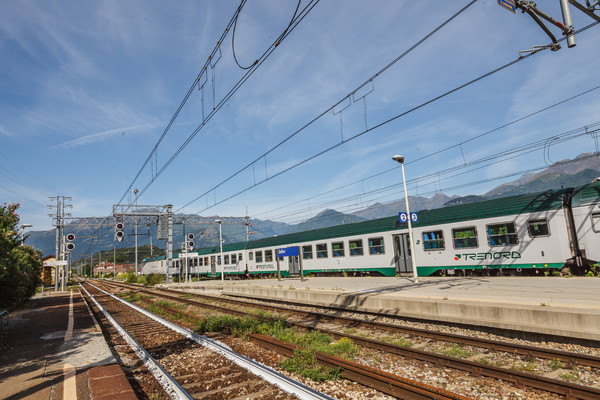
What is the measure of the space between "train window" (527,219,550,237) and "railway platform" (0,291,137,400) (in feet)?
52.4

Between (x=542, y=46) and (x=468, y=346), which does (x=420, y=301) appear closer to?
(x=468, y=346)

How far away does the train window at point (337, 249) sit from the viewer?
77.4 ft

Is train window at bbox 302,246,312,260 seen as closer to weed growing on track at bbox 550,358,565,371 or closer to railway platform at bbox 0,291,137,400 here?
railway platform at bbox 0,291,137,400

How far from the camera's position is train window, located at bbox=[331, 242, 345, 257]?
77.4 feet

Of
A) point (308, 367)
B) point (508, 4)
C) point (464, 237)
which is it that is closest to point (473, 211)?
point (464, 237)

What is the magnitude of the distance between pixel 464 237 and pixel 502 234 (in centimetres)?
174

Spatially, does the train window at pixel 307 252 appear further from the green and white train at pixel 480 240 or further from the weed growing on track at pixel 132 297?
the weed growing on track at pixel 132 297

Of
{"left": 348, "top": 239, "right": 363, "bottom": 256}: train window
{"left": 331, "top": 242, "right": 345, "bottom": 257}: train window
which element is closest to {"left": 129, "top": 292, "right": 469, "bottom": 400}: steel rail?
{"left": 348, "top": 239, "right": 363, "bottom": 256}: train window

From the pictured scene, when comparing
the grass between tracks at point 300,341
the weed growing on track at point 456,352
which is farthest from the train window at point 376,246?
the weed growing on track at point 456,352

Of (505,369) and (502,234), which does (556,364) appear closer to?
(505,369)

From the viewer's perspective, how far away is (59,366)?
6.93 metres

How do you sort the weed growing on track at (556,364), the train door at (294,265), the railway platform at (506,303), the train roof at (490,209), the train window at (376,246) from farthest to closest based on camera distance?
the train door at (294,265) → the train window at (376,246) → the train roof at (490,209) → the railway platform at (506,303) → the weed growing on track at (556,364)

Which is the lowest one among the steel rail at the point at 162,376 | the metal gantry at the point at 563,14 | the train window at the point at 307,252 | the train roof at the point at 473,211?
the steel rail at the point at 162,376

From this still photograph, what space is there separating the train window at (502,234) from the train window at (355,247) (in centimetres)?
781
